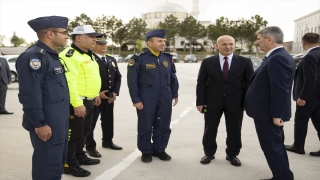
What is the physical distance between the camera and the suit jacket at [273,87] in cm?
328

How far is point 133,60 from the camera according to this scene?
452 centimetres

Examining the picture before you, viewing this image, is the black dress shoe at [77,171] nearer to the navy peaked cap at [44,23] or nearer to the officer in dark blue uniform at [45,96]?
the officer in dark blue uniform at [45,96]

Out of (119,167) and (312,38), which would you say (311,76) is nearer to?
(312,38)

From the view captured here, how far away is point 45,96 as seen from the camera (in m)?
2.86

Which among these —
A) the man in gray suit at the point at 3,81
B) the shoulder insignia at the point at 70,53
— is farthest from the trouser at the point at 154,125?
the man in gray suit at the point at 3,81

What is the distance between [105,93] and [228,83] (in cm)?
207

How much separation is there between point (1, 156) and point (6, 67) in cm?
446

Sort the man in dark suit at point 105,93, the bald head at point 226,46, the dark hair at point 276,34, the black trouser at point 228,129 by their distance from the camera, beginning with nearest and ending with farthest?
the dark hair at point 276,34 → the bald head at point 226,46 → the black trouser at point 228,129 → the man in dark suit at point 105,93

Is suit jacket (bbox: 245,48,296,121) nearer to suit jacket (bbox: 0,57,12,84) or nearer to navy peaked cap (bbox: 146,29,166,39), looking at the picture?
navy peaked cap (bbox: 146,29,166,39)

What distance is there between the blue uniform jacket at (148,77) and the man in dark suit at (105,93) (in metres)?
0.62

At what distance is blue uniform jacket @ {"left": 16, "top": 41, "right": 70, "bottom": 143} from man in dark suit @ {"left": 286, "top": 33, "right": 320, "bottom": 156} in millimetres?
3719

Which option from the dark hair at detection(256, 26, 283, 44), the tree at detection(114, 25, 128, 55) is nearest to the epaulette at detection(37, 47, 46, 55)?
the dark hair at detection(256, 26, 283, 44)

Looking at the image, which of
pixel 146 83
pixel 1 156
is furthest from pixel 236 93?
pixel 1 156

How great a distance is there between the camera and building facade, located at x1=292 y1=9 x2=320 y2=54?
8188 centimetres
